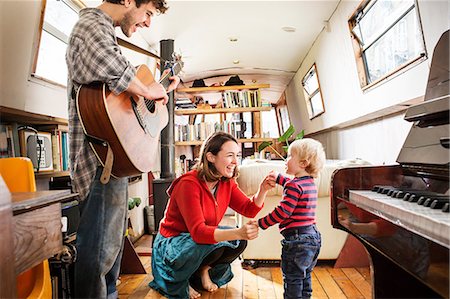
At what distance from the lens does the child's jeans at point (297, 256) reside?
1.88 m

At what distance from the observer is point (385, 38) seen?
114 inches

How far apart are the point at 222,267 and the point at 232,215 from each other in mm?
3165

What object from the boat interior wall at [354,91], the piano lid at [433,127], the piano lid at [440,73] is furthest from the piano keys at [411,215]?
the boat interior wall at [354,91]

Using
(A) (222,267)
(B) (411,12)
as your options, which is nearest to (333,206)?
(A) (222,267)

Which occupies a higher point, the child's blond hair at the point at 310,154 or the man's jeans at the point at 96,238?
the child's blond hair at the point at 310,154

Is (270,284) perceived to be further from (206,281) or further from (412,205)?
(412,205)

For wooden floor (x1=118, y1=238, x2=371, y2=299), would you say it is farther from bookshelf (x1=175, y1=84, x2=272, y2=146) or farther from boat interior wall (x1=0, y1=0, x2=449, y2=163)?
bookshelf (x1=175, y1=84, x2=272, y2=146)

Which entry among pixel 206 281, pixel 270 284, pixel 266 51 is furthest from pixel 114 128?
pixel 266 51

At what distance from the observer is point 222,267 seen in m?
2.51

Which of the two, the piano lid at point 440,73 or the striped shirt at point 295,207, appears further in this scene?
the striped shirt at point 295,207

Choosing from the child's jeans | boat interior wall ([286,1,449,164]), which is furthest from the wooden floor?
boat interior wall ([286,1,449,164])

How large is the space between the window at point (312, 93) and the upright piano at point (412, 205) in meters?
3.44

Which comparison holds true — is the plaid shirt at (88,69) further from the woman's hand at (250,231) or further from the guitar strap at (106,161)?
the woman's hand at (250,231)

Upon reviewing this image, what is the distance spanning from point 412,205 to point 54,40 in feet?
7.70
